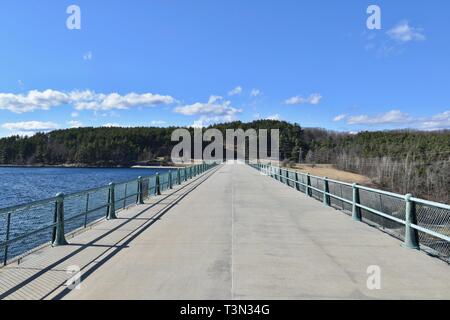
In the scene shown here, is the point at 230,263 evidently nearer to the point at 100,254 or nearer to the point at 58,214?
the point at 100,254

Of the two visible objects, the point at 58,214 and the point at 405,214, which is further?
the point at 58,214

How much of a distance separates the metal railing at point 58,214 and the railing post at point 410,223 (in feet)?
22.8

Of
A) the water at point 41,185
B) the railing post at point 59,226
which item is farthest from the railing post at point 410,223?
the water at point 41,185

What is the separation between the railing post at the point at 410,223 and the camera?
8516mm

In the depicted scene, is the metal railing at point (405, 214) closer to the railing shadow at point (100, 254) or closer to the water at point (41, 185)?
the railing shadow at point (100, 254)

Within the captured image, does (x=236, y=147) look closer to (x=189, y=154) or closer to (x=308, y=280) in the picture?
(x=189, y=154)

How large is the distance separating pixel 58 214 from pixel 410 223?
7.04 metres

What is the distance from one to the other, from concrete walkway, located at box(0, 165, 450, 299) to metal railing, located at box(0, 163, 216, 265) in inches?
18.3

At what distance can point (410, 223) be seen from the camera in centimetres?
847

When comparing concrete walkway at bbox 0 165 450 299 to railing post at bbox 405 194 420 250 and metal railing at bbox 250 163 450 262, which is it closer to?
railing post at bbox 405 194 420 250

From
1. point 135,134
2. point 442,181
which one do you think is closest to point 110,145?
point 135,134

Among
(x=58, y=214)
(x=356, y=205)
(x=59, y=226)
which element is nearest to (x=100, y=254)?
(x=59, y=226)

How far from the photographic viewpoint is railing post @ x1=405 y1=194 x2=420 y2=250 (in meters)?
8.52

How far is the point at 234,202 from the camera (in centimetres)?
1781
